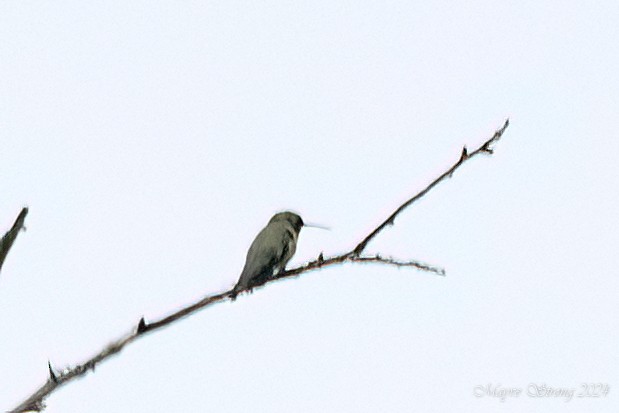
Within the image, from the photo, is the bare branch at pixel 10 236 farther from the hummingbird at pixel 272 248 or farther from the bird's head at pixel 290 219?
the bird's head at pixel 290 219

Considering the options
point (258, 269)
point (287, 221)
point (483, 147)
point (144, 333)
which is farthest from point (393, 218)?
point (287, 221)

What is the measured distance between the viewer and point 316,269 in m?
4.56

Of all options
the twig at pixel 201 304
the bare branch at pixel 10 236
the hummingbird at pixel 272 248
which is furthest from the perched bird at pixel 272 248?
the bare branch at pixel 10 236

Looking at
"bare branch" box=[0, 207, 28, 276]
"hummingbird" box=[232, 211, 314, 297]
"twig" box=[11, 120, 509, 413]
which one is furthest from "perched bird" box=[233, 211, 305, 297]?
"bare branch" box=[0, 207, 28, 276]

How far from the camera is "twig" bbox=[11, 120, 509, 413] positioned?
291cm

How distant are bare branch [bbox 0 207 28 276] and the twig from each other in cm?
45

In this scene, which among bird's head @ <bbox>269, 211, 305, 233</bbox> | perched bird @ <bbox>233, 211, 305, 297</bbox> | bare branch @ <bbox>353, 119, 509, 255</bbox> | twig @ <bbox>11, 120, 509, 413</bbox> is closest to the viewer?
twig @ <bbox>11, 120, 509, 413</bbox>

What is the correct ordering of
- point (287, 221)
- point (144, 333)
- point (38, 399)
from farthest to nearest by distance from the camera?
point (287, 221)
point (144, 333)
point (38, 399)

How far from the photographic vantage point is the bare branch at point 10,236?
3.05 metres

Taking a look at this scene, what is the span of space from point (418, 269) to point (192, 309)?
1177 millimetres

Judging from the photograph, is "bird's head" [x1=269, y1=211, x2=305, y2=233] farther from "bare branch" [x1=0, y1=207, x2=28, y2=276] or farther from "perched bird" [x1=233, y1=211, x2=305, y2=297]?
"bare branch" [x1=0, y1=207, x2=28, y2=276]

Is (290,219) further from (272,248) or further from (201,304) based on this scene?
(201,304)

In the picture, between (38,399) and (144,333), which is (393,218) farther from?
(38,399)

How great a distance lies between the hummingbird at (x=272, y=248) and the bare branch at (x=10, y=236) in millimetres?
5336
